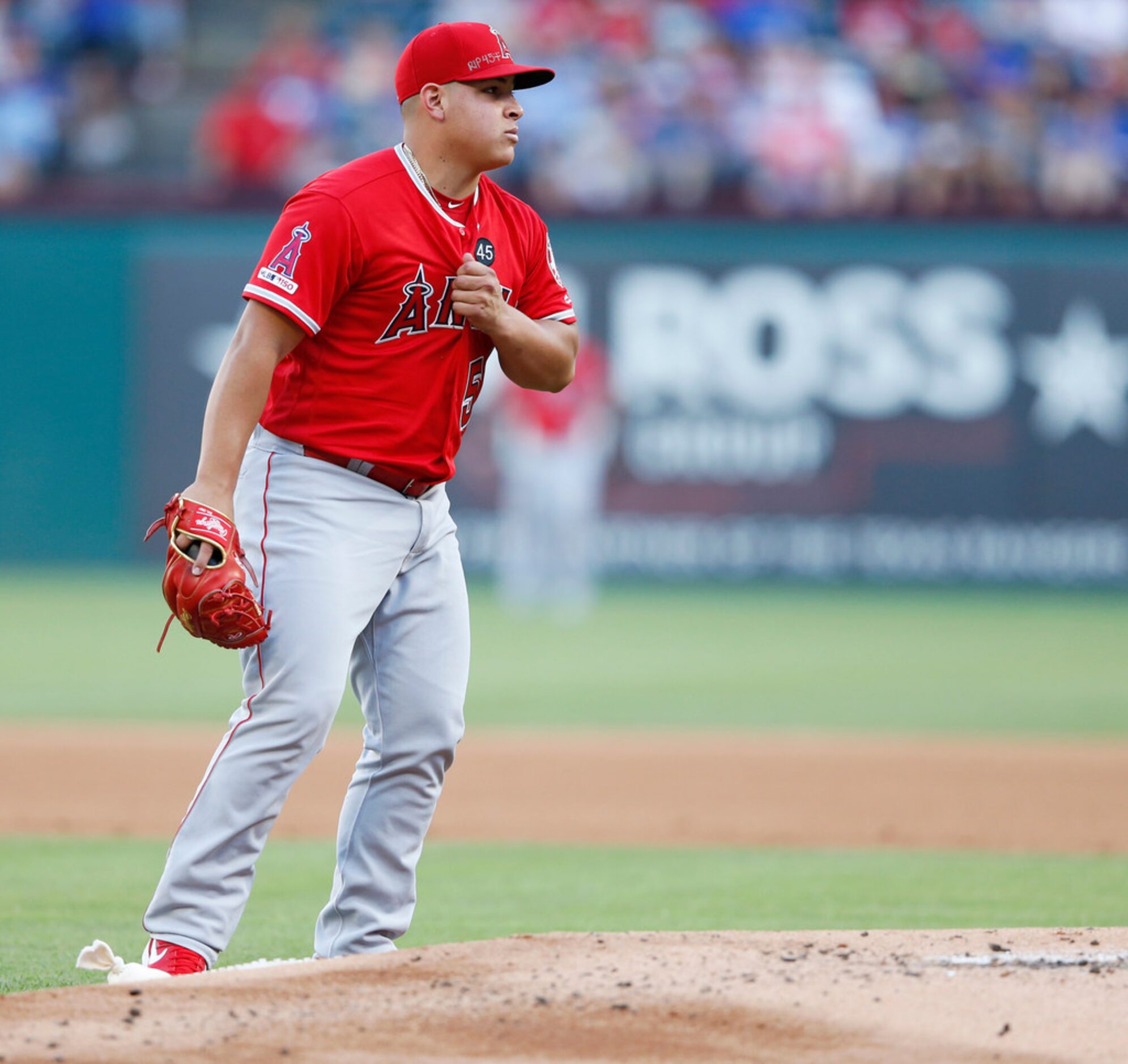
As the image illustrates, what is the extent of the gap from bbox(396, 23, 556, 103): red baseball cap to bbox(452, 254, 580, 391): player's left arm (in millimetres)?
359

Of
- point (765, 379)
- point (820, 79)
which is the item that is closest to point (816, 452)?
point (765, 379)

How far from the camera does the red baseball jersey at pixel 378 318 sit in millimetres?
3379

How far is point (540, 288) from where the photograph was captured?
384 centimetres

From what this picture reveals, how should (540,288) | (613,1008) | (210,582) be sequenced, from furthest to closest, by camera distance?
(540,288) < (210,582) < (613,1008)

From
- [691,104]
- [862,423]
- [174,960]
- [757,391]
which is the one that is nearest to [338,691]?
[174,960]

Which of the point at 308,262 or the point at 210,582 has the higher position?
the point at 308,262

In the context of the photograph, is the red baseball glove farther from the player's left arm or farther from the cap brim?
the cap brim

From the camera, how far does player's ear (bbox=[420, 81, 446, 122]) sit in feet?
11.7

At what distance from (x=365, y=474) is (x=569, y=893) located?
1.74 m

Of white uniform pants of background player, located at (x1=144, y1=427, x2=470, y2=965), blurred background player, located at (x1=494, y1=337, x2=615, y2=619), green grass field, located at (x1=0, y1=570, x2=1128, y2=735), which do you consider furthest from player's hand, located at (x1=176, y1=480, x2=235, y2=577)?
blurred background player, located at (x1=494, y1=337, x2=615, y2=619)

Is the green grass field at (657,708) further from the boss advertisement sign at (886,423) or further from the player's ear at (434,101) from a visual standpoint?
the player's ear at (434,101)

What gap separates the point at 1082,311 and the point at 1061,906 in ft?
35.5

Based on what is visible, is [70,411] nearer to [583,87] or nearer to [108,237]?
[108,237]

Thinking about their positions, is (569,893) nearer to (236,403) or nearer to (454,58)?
(236,403)
